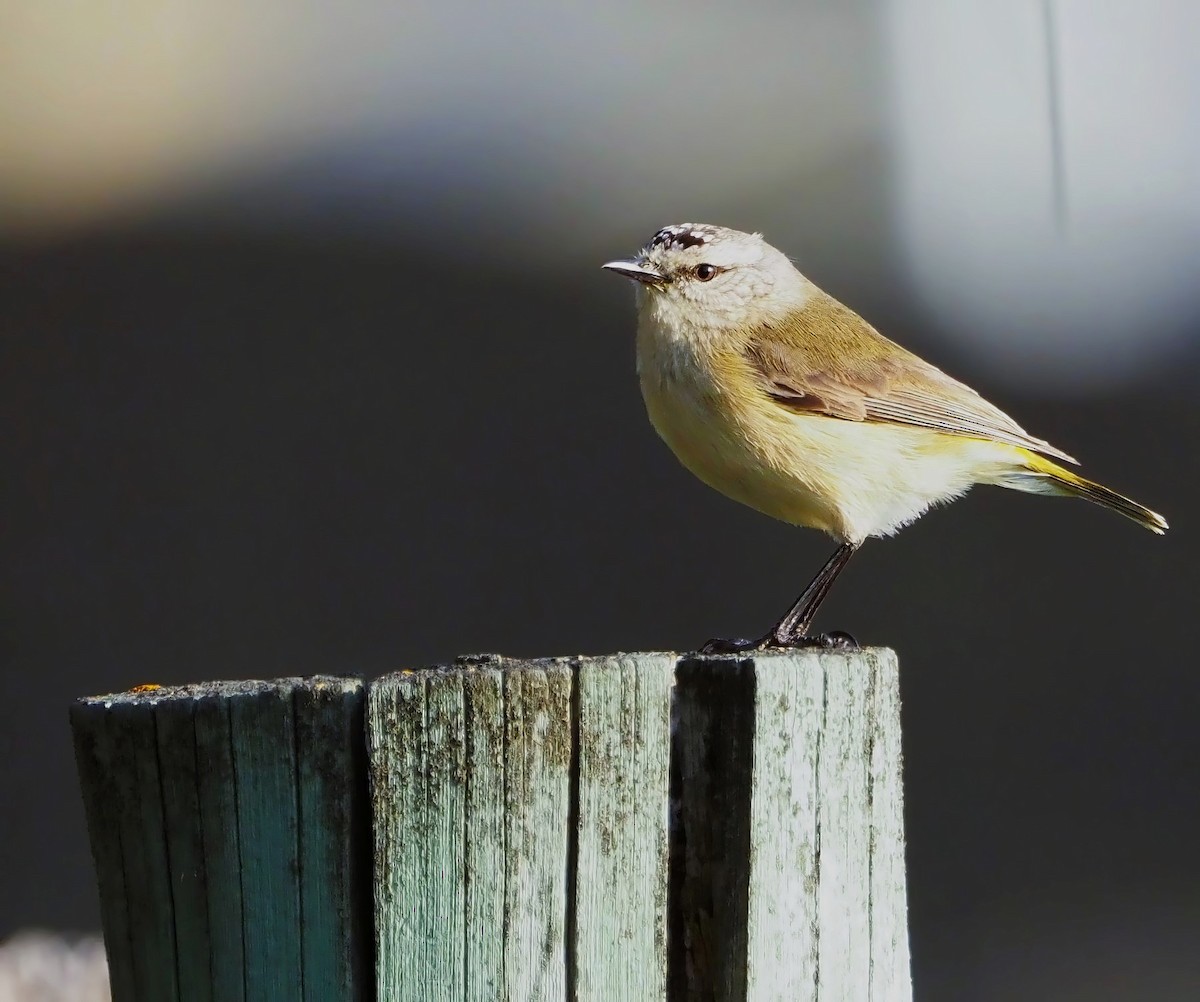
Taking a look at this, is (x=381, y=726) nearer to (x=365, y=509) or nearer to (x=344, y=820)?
(x=344, y=820)

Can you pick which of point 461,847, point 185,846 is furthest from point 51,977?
point 461,847

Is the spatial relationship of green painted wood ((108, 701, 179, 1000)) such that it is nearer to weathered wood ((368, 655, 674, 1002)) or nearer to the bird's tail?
weathered wood ((368, 655, 674, 1002))

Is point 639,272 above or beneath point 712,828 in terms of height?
above

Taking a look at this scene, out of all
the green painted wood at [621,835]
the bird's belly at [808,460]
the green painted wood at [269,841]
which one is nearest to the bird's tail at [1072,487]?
the bird's belly at [808,460]

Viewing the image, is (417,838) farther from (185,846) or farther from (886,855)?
(886,855)

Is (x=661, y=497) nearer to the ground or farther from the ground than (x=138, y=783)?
farther from the ground

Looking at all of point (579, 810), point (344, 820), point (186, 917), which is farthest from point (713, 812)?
point (186, 917)
